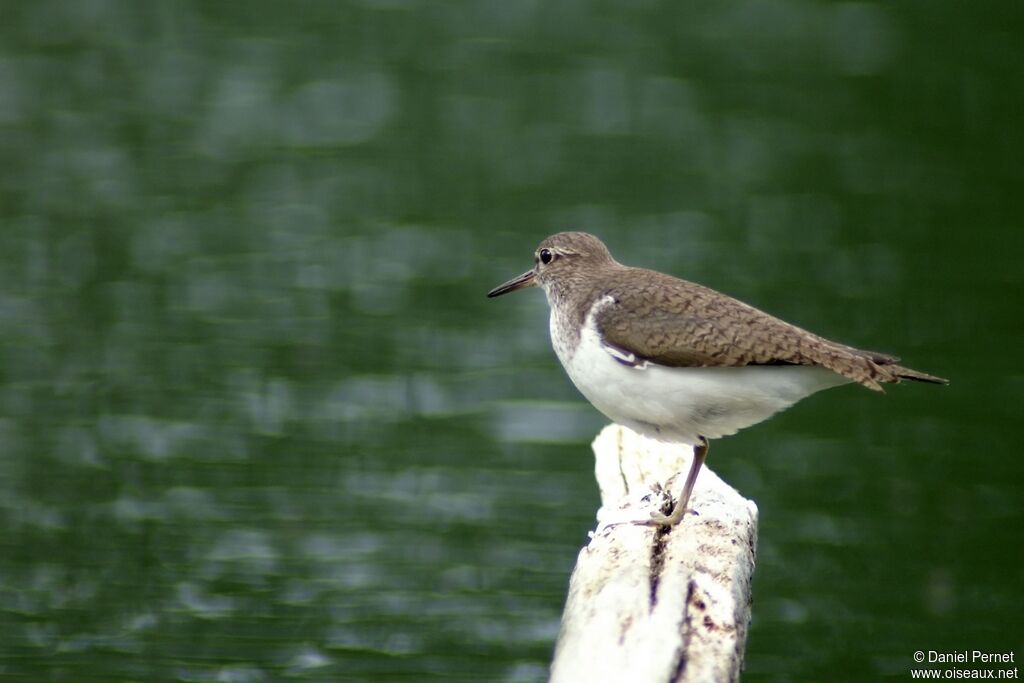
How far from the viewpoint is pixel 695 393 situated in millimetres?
6617

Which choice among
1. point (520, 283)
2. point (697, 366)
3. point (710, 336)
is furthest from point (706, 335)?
point (520, 283)

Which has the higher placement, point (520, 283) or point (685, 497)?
point (520, 283)

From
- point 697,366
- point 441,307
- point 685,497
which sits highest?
point 441,307

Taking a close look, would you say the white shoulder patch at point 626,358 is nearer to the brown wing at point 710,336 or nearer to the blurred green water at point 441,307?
the brown wing at point 710,336

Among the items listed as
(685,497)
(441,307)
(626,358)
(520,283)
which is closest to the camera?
(685,497)

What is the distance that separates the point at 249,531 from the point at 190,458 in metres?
0.84

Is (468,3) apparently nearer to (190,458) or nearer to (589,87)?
(589,87)

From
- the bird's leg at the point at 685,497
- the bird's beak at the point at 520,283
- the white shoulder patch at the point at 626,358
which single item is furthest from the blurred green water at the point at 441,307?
the white shoulder patch at the point at 626,358

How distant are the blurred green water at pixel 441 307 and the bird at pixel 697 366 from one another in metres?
3.69

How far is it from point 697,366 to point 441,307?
581 centimetres

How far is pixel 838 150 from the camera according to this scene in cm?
1381

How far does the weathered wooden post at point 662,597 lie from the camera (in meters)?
5.11

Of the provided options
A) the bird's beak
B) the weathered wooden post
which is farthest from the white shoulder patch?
the bird's beak

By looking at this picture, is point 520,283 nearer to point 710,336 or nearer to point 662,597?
point 710,336
